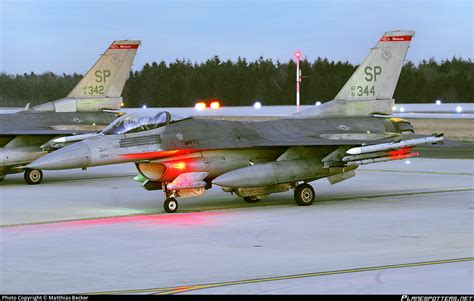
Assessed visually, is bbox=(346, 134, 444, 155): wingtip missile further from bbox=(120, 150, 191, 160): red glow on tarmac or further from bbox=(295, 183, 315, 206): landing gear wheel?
bbox=(120, 150, 191, 160): red glow on tarmac

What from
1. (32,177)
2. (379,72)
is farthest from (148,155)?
(32,177)

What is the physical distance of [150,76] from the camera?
52.7 metres

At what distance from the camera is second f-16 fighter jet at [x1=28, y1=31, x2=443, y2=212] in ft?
58.6

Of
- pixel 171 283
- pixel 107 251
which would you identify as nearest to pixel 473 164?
pixel 107 251

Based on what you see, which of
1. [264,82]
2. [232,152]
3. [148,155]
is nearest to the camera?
[148,155]

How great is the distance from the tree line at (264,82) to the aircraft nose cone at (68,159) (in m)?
29.7

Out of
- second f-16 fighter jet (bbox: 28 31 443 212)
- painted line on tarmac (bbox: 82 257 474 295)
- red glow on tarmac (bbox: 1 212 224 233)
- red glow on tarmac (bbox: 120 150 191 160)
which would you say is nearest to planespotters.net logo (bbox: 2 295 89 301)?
painted line on tarmac (bbox: 82 257 474 295)

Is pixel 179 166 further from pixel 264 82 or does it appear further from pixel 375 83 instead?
pixel 264 82

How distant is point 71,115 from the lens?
26234 millimetres

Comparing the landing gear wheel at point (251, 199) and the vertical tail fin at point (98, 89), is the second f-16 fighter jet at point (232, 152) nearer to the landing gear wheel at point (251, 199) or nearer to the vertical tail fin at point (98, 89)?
the landing gear wheel at point (251, 199)

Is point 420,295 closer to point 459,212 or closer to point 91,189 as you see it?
point 459,212

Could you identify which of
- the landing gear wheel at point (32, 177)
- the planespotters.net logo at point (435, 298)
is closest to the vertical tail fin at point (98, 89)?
the landing gear wheel at point (32, 177)

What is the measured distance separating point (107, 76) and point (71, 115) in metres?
1.53

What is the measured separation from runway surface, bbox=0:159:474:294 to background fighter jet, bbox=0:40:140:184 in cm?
181
